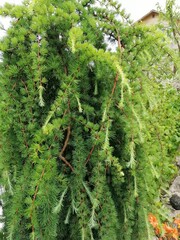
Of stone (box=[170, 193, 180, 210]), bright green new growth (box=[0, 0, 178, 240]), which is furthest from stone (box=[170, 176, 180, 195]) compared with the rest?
bright green new growth (box=[0, 0, 178, 240])

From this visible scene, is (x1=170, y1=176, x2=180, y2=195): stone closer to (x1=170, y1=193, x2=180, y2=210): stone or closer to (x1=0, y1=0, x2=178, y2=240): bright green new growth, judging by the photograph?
(x1=170, y1=193, x2=180, y2=210): stone

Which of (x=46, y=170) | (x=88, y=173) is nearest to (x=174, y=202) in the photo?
(x=88, y=173)

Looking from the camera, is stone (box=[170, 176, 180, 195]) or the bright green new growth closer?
the bright green new growth

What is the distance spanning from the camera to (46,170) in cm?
108

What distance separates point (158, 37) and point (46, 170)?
2.22 ft

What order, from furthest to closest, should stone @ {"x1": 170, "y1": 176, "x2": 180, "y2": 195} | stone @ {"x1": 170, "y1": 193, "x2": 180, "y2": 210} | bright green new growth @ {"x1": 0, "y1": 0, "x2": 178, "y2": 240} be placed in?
stone @ {"x1": 170, "y1": 176, "x2": 180, "y2": 195} < stone @ {"x1": 170, "y1": 193, "x2": 180, "y2": 210} < bright green new growth @ {"x1": 0, "y1": 0, "x2": 178, "y2": 240}

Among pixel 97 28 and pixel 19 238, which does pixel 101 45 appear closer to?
pixel 97 28

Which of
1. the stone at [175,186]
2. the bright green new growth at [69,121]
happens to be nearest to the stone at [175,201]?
the stone at [175,186]

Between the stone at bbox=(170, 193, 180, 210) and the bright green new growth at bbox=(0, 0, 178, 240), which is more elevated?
the bright green new growth at bbox=(0, 0, 178, 240)

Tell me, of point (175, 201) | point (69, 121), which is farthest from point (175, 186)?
point (69, 121)

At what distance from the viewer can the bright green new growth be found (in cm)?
109

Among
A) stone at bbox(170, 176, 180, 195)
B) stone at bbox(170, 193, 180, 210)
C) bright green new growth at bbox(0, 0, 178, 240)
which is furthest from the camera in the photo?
stone at bbox(170, 176, 180, 195)

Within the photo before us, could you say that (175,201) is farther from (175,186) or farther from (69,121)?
(69,121)

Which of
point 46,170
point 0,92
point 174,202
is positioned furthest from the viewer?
point 174,202
